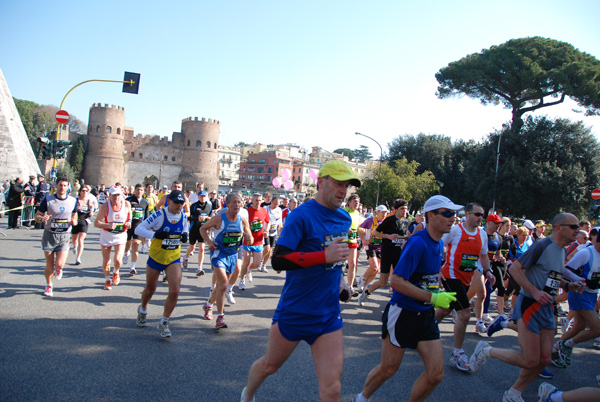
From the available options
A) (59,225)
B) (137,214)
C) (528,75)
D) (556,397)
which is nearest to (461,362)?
(556,397)

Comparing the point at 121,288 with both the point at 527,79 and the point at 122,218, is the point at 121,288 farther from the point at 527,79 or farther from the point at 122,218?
the point at 527,79

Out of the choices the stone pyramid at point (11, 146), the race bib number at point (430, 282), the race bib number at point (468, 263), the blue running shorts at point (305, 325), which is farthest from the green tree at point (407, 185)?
the blue running shorts at point (305, 325)

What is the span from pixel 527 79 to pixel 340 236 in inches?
1602

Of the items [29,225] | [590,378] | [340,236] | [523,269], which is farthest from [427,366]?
[29,225]

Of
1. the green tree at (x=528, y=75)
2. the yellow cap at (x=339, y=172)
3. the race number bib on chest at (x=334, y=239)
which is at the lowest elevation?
the race number bib on chest at (x=334, y=239)

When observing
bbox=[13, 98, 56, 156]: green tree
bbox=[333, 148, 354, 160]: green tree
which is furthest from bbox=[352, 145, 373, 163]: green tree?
bbox=[13, 98, 56, 156]: green tree

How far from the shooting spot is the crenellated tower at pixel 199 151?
77375 millimetres

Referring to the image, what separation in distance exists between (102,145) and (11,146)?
47.4 meters

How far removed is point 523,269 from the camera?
418 centimetres

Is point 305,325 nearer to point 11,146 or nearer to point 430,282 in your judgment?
point 430,282

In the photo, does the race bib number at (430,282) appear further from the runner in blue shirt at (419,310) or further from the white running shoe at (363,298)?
the white running shoe at (363,298)

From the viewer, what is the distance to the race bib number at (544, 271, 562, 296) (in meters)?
4.17

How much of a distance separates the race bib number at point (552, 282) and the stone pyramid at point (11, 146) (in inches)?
1061

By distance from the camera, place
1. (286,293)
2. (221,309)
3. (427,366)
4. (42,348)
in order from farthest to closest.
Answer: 1. (221,309)
2. (42,348)
3. (427,366)
4. (286,293)
